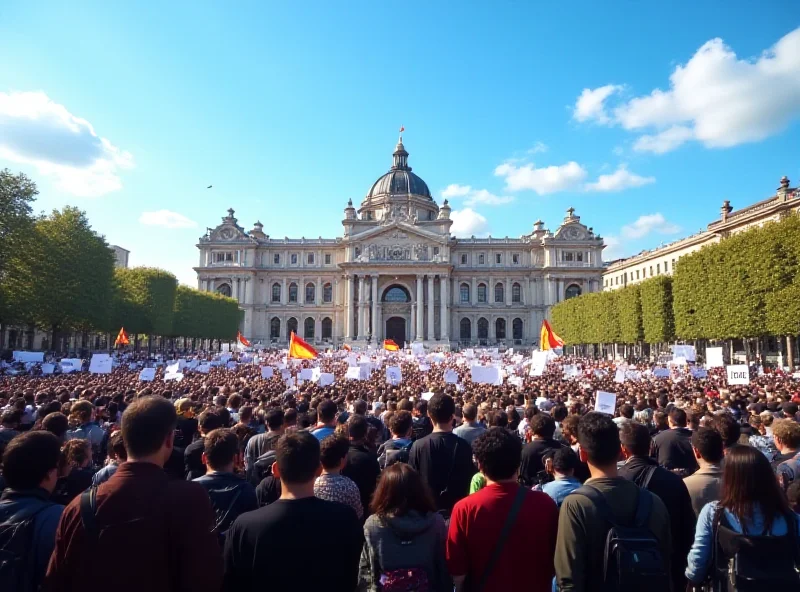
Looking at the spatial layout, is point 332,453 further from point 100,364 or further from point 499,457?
point 100,364

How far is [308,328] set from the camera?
86562 mm

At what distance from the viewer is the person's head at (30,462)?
3836mm

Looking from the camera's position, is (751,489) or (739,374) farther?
(739,374)

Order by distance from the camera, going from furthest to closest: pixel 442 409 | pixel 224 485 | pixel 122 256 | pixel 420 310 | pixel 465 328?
pixel 122 256
pixel 465 328
pixel 420 310
pixel 442 409
pixel 224 485

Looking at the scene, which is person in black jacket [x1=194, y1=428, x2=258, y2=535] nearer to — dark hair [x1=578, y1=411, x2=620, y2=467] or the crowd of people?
the crowd of people

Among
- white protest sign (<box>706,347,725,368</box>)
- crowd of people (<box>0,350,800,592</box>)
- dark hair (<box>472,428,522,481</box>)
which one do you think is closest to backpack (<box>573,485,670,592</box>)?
crowd of people (<box>0,350,800,592</box>)

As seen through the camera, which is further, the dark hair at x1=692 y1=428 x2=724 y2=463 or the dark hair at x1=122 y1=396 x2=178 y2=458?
the dark hair at x1=692 y1=428 x2=724 y2=463

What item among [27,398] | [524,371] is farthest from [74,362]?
[524,371]

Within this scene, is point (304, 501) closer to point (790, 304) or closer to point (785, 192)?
point (790, 304)

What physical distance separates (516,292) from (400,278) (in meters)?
18.8

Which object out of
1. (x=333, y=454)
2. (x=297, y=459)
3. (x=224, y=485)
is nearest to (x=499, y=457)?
(x=297, y=459)

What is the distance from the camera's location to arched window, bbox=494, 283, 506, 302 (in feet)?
283

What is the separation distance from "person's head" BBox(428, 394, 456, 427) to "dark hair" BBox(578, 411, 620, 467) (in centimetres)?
202

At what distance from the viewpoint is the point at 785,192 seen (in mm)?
50000
